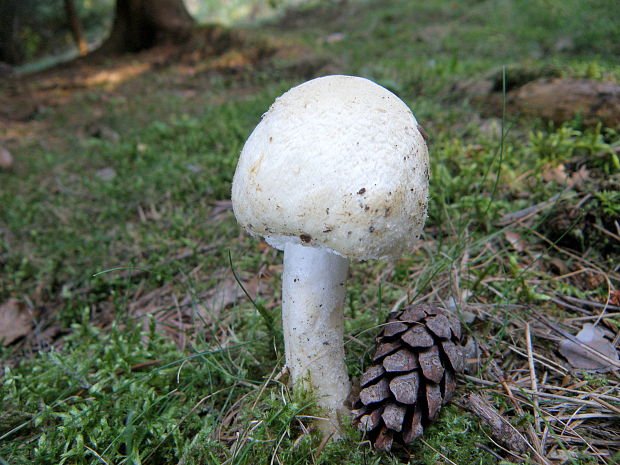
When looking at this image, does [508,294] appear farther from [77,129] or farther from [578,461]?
[77,129]

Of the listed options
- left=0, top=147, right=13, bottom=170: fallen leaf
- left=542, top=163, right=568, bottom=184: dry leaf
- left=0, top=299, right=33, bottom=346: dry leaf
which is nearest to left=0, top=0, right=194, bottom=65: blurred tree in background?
left=0, top=147, right=13, bottom=170: fallen leaf

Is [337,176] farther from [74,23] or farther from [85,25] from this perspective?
[85,25]

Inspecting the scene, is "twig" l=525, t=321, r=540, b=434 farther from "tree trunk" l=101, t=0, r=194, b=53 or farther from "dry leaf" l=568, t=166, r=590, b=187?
"tree trunk" l=101, t=0, r=194, b=53

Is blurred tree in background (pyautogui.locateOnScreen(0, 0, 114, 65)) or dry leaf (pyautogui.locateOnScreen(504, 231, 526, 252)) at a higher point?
blurred tree in background (pyautogui.locateOnScreen(0, 0, 114, 65))

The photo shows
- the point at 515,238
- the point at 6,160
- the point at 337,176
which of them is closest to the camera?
the point at 337,176

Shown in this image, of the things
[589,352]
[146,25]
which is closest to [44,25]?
[146,25]
